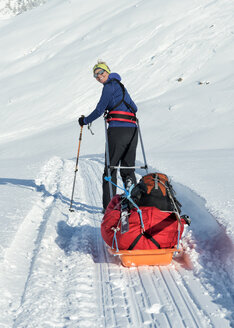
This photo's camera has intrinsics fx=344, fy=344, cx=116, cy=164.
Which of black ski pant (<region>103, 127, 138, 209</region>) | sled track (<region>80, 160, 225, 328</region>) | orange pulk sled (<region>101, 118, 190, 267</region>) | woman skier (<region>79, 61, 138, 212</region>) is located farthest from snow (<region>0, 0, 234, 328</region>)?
woman skier (<region>79, 61, 138, 212</region>)

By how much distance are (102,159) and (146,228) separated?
357 inches

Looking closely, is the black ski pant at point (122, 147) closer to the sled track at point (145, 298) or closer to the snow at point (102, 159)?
the snow at point (102, 159)

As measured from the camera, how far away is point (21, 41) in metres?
40.5

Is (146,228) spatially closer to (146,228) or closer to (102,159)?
(146,228)

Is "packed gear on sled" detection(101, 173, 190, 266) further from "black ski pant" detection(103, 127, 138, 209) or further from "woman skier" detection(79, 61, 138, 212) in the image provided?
"black ski pant" detection(103, 127, 138, 209)

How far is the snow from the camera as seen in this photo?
9.16 feet

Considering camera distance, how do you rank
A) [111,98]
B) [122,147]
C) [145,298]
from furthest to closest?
[122,147] < [111,98] < [145,298]

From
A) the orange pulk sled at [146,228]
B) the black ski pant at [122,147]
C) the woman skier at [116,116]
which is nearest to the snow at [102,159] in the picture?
the orange pulk sled at [146,228]

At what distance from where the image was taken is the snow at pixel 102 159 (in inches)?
110

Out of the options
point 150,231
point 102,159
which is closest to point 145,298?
point 150,231

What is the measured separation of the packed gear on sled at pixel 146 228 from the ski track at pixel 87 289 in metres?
0.20

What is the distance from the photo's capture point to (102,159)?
40.2 ft

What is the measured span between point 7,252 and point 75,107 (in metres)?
23.2

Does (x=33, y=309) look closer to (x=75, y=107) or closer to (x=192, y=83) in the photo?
(x=192, y=83)
